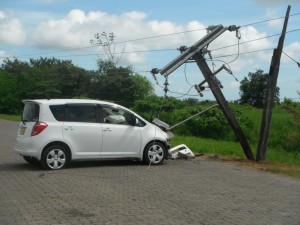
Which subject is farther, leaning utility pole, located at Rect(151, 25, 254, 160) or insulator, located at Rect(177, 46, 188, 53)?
insulator, located at Rect(177, 46, 188, 53)

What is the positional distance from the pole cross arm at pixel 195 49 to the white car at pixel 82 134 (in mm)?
1918

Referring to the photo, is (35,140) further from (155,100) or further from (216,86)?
(155,100)

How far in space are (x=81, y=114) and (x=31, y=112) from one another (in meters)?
1.25

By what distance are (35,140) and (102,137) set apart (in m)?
1.72

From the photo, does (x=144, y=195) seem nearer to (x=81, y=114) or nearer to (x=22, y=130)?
(x=81, y=114)

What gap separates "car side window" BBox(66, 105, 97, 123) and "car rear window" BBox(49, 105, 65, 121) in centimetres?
13

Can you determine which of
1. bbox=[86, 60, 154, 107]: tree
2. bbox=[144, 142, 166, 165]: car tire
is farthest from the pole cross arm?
bbox=[86, 60, 154, 107]: tree

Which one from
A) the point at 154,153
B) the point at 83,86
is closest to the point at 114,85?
the point at 83,86

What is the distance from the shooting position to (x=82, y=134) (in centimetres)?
1276

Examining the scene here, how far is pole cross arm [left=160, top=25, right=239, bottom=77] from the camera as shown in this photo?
48.6 feet

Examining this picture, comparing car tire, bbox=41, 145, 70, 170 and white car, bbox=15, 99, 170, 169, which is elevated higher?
white car, bbox=15, 99, 170, 169

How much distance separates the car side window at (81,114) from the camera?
1283 cm

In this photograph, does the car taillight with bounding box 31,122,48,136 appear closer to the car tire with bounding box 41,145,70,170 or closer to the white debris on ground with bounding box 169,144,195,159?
the car tire with bounding box 41,145,70,170

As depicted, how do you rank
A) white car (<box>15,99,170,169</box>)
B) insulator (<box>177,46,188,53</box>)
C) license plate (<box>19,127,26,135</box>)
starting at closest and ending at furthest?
white car (<box>15,99,170,169</box>), license plate (<box>19,127,26,135</box>), insulator (<box>177,46,188,53</box>)
